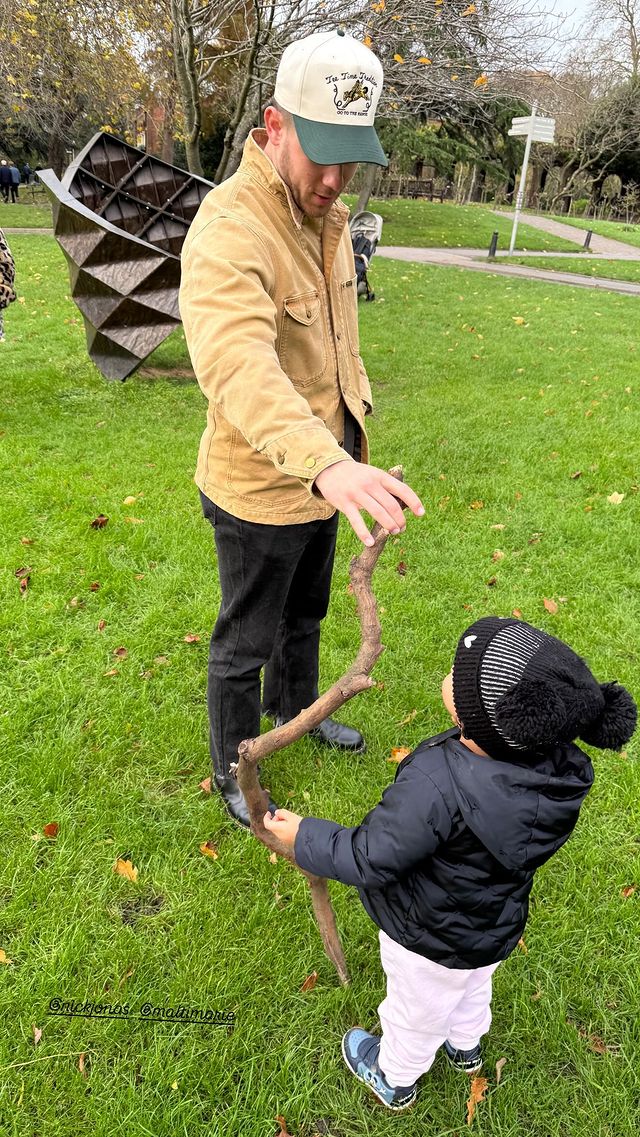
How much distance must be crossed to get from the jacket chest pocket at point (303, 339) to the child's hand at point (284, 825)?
3.72ft

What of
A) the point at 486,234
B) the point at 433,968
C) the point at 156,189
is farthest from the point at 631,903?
the point at 486,234

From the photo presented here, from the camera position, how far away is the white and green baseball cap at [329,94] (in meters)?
1.53

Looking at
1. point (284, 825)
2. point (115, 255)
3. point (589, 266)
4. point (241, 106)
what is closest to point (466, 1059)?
point (284, 825)

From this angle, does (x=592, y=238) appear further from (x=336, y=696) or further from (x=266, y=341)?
(x=336, y=696)

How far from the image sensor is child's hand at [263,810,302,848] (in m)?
1.62

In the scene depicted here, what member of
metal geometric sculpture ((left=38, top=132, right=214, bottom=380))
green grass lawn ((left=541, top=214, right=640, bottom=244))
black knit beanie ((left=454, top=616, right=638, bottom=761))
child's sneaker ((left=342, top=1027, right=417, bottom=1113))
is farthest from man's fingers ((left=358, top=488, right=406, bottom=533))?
green grass lawn ((left=541, top=214, right=640, bottom=244))

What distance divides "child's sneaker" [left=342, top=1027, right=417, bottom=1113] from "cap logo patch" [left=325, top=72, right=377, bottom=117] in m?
2.38

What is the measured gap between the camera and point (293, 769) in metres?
2.87

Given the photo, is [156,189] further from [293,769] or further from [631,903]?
[631,903]

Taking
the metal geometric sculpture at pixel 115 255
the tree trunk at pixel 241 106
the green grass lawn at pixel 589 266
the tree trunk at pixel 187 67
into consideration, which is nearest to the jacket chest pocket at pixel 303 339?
the metal geometric sculpture at pixel 115 255

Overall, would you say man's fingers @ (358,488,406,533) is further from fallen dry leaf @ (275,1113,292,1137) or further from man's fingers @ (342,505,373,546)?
fallen dry leaf @ (275,1113,292,1137)

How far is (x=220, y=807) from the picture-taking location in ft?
8.83

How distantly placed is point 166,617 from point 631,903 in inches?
97.4

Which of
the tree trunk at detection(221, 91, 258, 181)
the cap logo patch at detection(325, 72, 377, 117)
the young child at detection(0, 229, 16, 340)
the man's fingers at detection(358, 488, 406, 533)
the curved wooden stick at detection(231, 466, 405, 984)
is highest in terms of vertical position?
the tree trunk at detection(221, 91, 258, 181)
